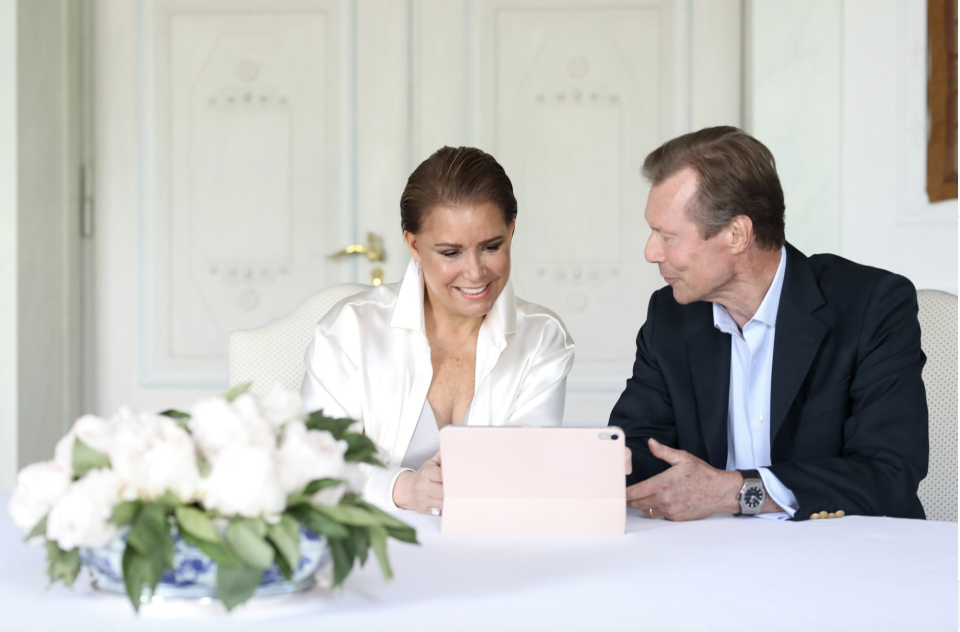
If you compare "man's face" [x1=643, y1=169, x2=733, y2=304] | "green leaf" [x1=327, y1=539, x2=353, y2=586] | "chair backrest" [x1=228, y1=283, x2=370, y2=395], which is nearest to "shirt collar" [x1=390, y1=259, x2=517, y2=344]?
"chair backrest" [x1=228, y1=283, x2=370, y2=395]

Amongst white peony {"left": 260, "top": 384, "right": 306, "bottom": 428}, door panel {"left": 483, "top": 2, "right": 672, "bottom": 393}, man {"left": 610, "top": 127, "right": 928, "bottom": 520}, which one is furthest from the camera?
door panel {"left": 483, "top": 2, "right": 672, "bottom": 393}

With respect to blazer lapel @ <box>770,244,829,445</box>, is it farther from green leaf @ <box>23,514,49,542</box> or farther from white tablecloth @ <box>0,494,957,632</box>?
green leaf @ <box>23,514,49,542</box>

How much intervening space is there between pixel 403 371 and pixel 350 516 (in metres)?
1.10

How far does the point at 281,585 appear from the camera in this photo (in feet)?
3.02

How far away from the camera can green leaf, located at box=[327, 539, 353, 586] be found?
2.88 ft

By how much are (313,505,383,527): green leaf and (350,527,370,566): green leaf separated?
12 mm

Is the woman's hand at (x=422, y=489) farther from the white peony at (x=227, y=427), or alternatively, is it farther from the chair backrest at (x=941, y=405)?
the chair backrest at (x=941, y=405)

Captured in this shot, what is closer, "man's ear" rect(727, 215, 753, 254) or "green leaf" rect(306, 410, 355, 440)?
"green leaf" rect(306, 410, 355, 440)

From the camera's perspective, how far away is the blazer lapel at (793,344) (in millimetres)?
1736

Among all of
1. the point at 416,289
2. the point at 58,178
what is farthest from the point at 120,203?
the point at 416,289

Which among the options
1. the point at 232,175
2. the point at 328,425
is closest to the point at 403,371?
the point at 328,425

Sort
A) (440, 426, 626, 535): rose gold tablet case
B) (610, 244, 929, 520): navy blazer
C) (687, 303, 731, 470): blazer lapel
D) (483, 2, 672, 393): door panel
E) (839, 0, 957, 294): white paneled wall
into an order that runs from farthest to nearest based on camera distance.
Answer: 1. (483, 2, 672, 393): door panel
2. (839, 0, 957, 294): white paneled wall
3. (687, 303, 731, 470): blazer lapel
4. (610, 244, 929, 520): navy blazer
5. (440, 426, 626, 535): rose gold tablet case

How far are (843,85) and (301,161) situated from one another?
183 centimetres

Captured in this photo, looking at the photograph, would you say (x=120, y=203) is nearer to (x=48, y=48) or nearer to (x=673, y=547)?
(x=48, y=48)
